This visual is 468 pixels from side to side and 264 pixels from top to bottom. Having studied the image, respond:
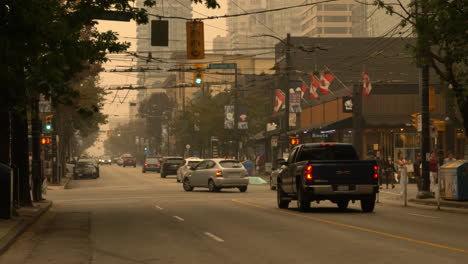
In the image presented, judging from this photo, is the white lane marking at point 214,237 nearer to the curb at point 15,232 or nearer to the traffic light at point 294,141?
the curb at point 15,232

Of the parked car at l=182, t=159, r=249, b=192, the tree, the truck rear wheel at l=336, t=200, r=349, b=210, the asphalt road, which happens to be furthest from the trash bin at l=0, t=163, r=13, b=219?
the parked car at l=182, t=159, r=249, b=192

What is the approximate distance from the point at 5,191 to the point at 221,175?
21.1 meters

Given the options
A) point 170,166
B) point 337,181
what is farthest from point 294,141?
point 337,181

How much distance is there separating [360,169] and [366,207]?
1.36 meters

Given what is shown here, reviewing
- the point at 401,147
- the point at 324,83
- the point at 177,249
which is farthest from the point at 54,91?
the point at 401,147

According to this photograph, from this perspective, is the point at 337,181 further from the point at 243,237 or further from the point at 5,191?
the point at 5,191

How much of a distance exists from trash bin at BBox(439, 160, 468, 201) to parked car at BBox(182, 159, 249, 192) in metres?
13.1

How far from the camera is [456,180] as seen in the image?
28.9 metres

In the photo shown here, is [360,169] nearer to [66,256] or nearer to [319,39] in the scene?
[66,256]

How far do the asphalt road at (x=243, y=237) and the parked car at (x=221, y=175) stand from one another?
1366 cm

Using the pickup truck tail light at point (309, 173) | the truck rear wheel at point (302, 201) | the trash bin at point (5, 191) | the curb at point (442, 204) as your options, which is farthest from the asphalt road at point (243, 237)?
the curb at point (442, 204)

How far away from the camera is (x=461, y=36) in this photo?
26.1 meters

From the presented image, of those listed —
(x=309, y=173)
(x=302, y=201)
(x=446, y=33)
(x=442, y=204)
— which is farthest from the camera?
(x=442, y=204)

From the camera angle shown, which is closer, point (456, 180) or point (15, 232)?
point (15, 232)
